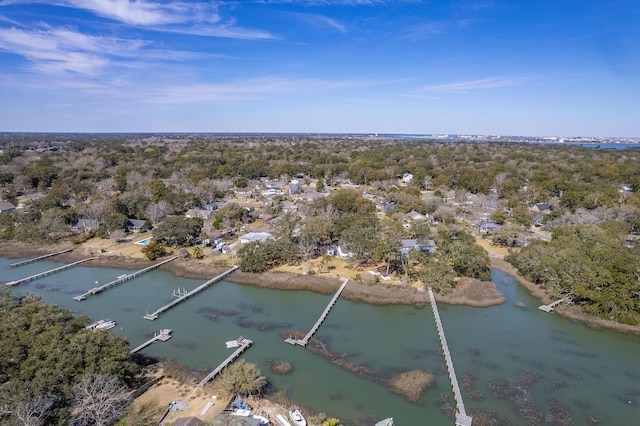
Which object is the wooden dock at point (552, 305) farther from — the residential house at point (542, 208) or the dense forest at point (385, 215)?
the residential house at point (542, 208)

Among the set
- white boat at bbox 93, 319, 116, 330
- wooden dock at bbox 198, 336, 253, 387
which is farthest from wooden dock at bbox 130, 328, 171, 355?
wooden dock at bbox 198, 336, 253, 387

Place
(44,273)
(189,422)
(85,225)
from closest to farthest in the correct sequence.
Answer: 1. (189,422)
2. (44,273)
3. (85,225)

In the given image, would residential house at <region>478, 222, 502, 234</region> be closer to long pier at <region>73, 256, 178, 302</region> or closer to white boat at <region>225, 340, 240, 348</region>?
white boat at <region>225, 340, 240, 348</region>

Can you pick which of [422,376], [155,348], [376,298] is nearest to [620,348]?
[422,376]

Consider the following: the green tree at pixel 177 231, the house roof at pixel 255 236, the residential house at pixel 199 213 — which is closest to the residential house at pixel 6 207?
the residential house at pixel 199 213

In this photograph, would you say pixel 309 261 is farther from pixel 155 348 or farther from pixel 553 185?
pixel 553 185

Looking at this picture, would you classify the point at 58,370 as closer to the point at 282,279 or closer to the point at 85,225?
the point at 282,279

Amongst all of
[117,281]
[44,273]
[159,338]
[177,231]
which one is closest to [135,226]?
[177,231]
